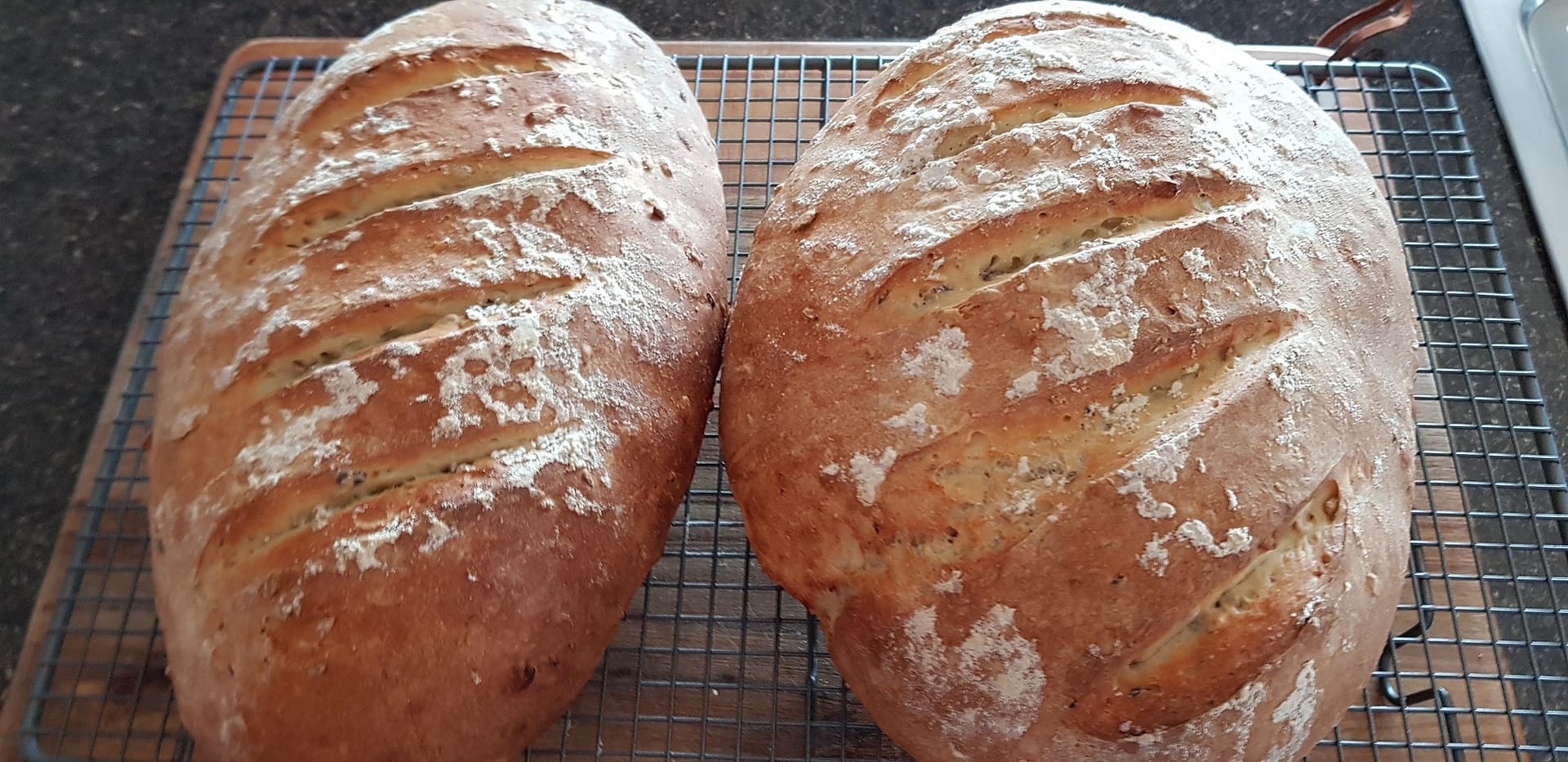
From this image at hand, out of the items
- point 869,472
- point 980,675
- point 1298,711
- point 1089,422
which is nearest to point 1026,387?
point 1089,422

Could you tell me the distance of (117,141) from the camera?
6.77 feet

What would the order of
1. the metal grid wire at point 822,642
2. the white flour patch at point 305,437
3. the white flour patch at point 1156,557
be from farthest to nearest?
the metal grid wire at point 822,642 → the white flour patch at point 305,437 → the white flour patch at point 1156,557

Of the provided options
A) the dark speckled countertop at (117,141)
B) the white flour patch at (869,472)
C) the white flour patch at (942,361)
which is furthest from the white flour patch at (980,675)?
the dark speckled countertop at (117,141)

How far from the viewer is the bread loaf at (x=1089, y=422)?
0.98 meters

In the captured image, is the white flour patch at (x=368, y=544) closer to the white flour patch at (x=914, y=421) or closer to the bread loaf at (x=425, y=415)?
the bread loaf at (x=425, y=415)

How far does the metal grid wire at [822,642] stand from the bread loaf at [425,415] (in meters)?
0.24

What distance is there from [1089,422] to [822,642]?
580mm

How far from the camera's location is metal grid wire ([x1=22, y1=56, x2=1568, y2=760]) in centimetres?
133

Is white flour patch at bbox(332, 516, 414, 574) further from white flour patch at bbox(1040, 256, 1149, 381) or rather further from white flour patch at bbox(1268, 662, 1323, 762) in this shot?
white flour patch at bbox(1268, 662, 1323, 762)

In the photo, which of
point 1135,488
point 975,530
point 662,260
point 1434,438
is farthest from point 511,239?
point 1434,438

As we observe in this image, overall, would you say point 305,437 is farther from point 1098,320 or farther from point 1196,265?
point 1196,265

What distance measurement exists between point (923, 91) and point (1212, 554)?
69 cm

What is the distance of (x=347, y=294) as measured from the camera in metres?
1.18

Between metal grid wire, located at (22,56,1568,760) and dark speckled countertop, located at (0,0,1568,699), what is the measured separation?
0.22 metres
